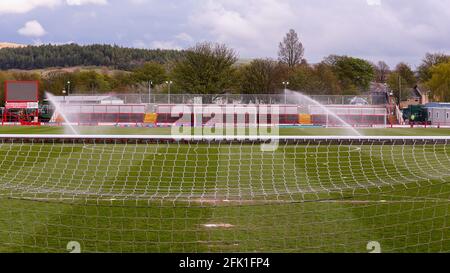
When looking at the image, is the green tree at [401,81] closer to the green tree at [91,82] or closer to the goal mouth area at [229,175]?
the green tree at [91,82]

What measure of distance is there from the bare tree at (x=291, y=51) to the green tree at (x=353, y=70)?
12.2 m

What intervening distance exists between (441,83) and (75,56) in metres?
136

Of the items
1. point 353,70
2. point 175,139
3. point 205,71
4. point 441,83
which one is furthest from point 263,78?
point 175,139

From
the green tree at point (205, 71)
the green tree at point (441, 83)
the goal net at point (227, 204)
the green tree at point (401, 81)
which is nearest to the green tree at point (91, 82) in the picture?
the green tree at point (205, 71)

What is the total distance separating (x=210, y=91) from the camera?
79125 millimetres

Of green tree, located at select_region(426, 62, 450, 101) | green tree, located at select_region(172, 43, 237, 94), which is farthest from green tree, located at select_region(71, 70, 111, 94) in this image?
A: green tree, located at select_region(426, 62, 450, 101)

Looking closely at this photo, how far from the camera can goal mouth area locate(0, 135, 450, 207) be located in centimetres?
955

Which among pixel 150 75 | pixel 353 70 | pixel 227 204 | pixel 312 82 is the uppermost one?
pixel 353 70

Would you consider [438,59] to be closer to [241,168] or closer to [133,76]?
[133,76]

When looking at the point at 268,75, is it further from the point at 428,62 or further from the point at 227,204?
the point at 227,204

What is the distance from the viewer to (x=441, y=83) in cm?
8350

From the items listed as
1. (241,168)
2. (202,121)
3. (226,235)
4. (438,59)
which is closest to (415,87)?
(438,59)
